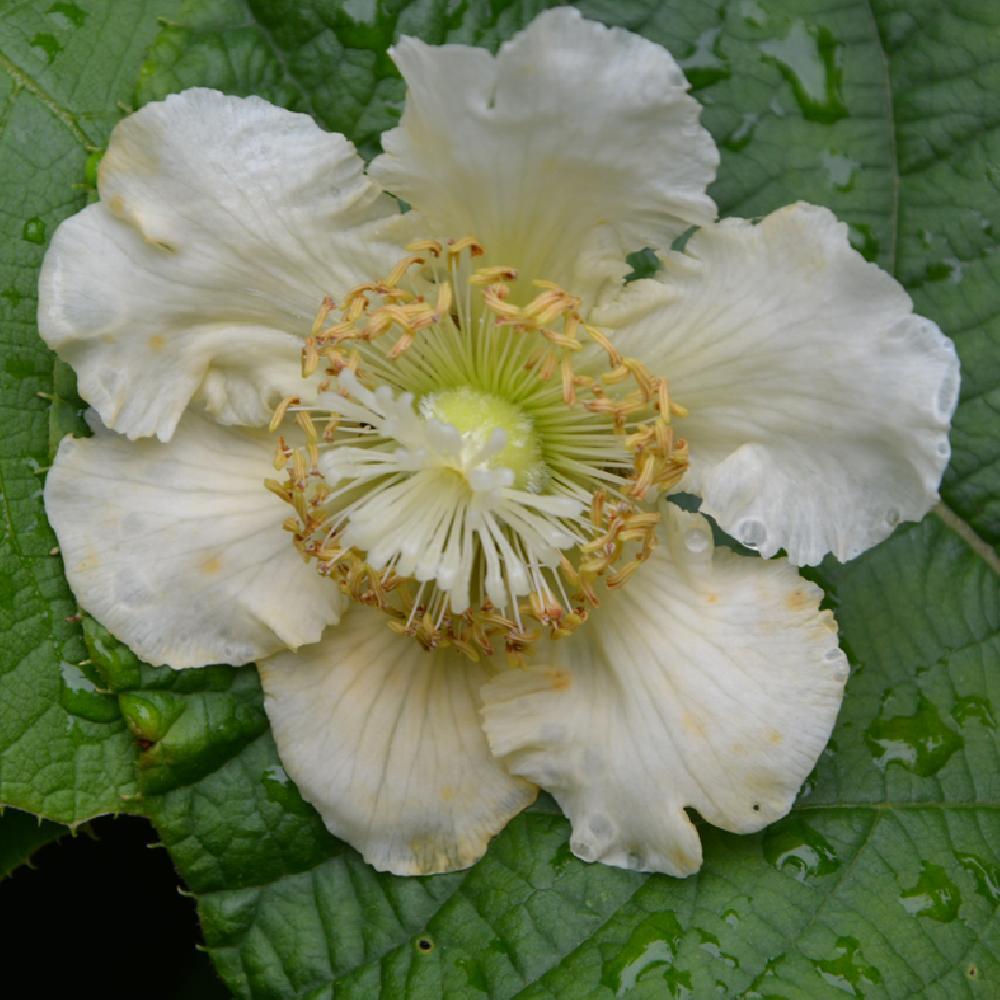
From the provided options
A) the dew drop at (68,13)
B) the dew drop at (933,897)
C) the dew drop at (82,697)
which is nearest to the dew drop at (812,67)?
the dew drop at (68,13)

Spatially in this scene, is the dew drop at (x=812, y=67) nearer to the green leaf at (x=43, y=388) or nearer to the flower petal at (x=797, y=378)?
the flower petal at (x=797, y=378)

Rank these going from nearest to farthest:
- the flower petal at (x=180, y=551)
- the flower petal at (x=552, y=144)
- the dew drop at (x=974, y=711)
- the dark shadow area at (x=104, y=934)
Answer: the flower petal at (x=552, y=144) < the flower petal at (x=180, y=551) < the dew drop at (x=974, y=711) < the dark shadow area at (x=104, y=934)

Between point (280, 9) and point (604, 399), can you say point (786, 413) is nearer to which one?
point (604, 399)

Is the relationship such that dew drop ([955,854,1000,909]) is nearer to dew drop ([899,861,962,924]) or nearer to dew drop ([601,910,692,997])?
dew drop ([899,861,962,924])

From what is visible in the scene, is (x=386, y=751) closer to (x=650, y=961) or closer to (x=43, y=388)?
(x=650, y=961)

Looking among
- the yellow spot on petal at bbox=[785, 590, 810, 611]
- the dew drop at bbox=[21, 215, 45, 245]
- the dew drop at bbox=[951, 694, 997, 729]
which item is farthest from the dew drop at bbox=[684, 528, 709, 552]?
the dew drop at bbox=[21, 215, 45, 245]

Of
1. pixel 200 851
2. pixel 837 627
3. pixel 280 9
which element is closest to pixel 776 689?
pixel 837 627

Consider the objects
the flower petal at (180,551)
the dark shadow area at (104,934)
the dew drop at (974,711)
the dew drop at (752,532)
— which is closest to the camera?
the dew drop at (752,532)
